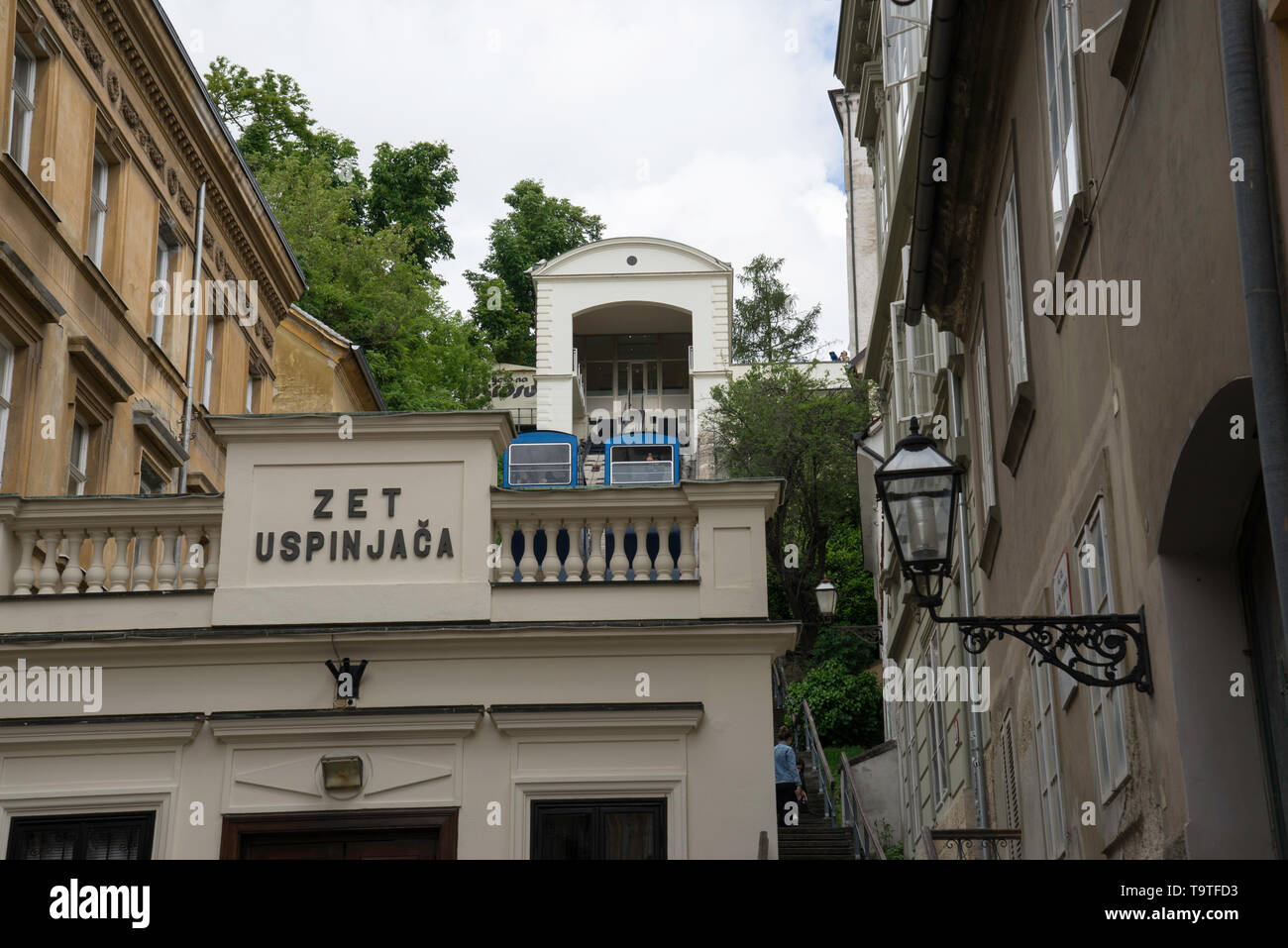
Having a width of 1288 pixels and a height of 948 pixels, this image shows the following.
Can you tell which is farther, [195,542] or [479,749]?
[195,542]

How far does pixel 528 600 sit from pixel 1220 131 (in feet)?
24.6

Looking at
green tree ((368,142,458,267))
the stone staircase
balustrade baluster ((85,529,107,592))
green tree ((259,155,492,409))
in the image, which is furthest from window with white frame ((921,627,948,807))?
green tree ((368,142,458,267))

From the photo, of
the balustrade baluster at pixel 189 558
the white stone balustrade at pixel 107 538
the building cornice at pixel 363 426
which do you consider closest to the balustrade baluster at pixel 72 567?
the white stone balustrade at pixel 107 538

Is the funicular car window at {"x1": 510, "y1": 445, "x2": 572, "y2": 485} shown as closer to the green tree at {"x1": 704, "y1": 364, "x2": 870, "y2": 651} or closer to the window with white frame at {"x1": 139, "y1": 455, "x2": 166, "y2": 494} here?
the green tree at {"x1": 704, "y1": 364, "x2": 870, "y2": 651}

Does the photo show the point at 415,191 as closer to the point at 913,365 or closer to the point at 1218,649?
the point at 913,365

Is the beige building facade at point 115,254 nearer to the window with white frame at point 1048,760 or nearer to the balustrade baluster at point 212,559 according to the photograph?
the balustrade baluster at point 212,559

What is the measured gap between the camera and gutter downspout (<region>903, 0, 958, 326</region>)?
11469 millimetres

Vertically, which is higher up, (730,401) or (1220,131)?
(730,401)

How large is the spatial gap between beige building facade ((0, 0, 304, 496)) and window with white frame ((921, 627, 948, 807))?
10.1 meters

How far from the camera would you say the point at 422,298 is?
40.6 metres

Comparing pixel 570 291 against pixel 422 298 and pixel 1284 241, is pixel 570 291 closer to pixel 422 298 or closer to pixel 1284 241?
pixel 422 298

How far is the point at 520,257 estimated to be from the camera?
218 ft

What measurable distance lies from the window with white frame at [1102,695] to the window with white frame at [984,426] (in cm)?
421
